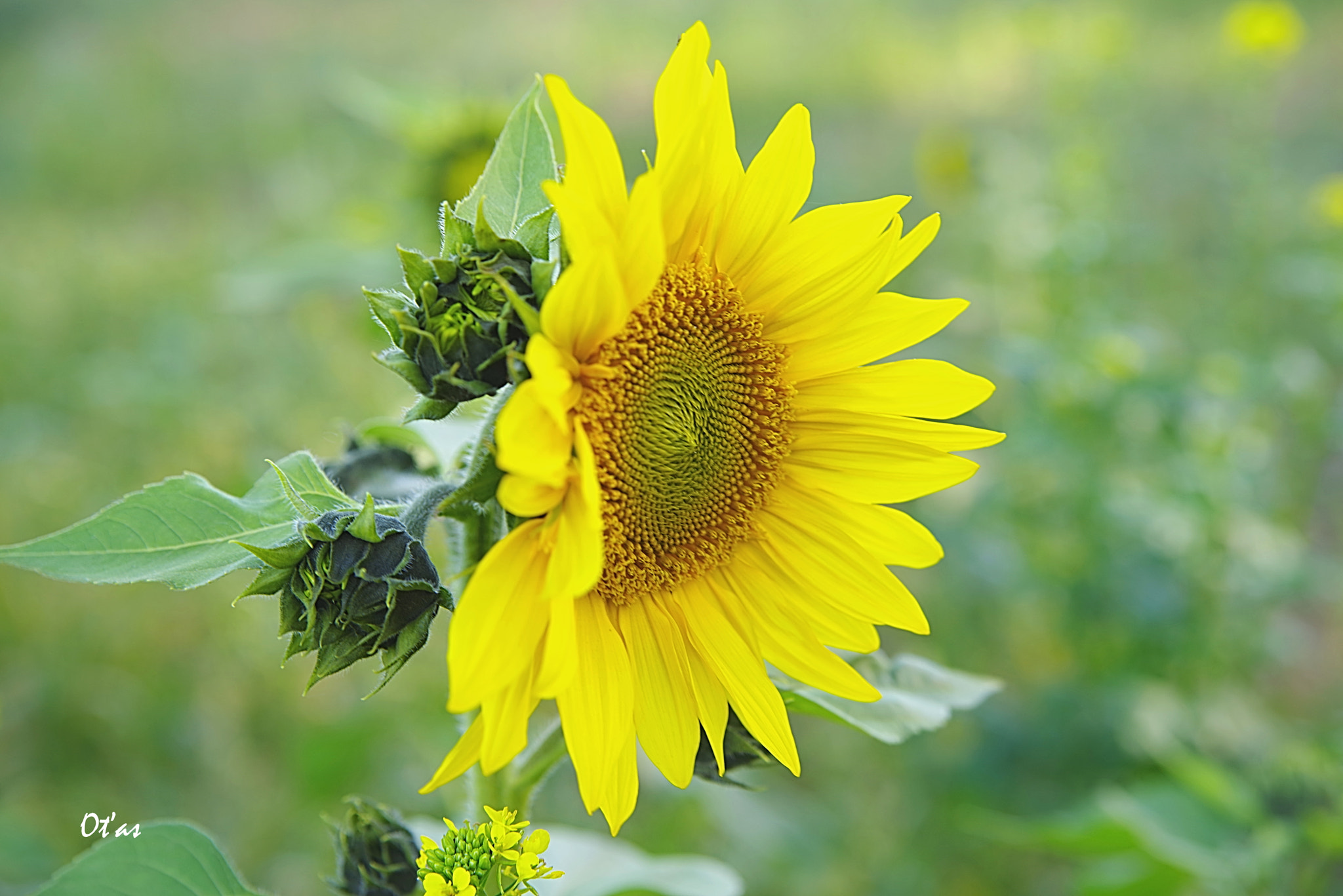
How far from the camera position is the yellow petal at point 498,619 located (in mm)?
714

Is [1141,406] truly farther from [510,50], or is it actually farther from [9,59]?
[9,59]

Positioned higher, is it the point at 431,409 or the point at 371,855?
the point at 431,409

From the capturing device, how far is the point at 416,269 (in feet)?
2.60

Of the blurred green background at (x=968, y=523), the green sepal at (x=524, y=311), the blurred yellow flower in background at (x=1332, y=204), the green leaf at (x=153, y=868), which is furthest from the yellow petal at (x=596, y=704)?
the blurred yellow flower in background at (x=1332, y=204)

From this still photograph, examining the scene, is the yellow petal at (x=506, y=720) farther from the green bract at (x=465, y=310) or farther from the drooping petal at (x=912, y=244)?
the drooping petal at (x=912, y=244)

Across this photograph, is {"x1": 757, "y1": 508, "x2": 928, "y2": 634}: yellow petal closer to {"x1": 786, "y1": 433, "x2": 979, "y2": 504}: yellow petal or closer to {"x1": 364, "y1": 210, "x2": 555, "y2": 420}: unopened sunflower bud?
{"x1": 786, "y1": 433, "x2": 979, "y2": 504}: yellow petal

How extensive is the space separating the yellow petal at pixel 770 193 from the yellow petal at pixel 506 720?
0.37m

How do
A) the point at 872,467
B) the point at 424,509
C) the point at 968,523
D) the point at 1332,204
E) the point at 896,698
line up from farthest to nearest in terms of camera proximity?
1. the point at 1332,204
2. the point at 968,523
3. the point at 896,698
4. the point at 872,467
5. the point at 424,509

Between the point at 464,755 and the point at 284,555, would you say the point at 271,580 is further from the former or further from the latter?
the point at 464,755

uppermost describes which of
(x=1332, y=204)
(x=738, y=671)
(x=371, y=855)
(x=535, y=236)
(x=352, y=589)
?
(x=1332, y=204)

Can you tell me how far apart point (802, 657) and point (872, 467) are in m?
0.17

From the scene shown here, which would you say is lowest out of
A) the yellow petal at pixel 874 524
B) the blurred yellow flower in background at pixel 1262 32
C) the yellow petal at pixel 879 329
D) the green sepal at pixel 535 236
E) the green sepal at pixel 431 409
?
the yellow petal at pixel 874 524

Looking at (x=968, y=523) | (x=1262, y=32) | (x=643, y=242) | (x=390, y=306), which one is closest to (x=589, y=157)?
(x=643, y=242)

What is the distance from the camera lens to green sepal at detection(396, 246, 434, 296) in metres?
→ 0.79
